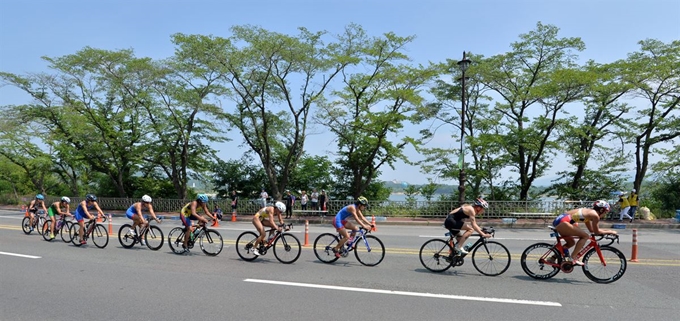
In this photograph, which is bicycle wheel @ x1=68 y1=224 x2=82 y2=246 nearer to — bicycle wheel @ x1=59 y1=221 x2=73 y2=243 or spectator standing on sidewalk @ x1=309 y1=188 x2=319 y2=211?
bicycle wheel @ x1=59 y1=221 x2=73 y2=243

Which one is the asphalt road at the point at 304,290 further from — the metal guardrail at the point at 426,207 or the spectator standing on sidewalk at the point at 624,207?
the metal guardrail at the point at 426,207

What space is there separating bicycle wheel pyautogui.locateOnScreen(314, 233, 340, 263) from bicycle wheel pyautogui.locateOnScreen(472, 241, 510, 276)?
321 centimetres

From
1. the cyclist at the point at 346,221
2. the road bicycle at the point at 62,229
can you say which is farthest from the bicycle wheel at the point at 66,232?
the cyclist at the point at 346,221

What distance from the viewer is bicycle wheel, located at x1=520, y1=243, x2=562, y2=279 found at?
8.00m

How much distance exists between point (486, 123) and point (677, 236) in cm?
1111

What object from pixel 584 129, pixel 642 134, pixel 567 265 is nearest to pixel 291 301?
pixel 567 265

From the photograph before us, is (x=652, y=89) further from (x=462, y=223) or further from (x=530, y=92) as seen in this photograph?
(x=462, y=223)

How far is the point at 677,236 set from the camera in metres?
15.2

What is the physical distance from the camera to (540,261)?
805 centimetres

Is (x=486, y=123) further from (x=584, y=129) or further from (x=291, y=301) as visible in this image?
(x=291, y=301)

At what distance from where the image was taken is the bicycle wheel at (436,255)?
870 cm

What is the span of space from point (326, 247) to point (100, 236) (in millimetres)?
7363

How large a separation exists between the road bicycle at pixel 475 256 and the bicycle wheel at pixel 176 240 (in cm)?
645

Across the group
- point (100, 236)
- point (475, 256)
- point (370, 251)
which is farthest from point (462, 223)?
point (100, 236)
